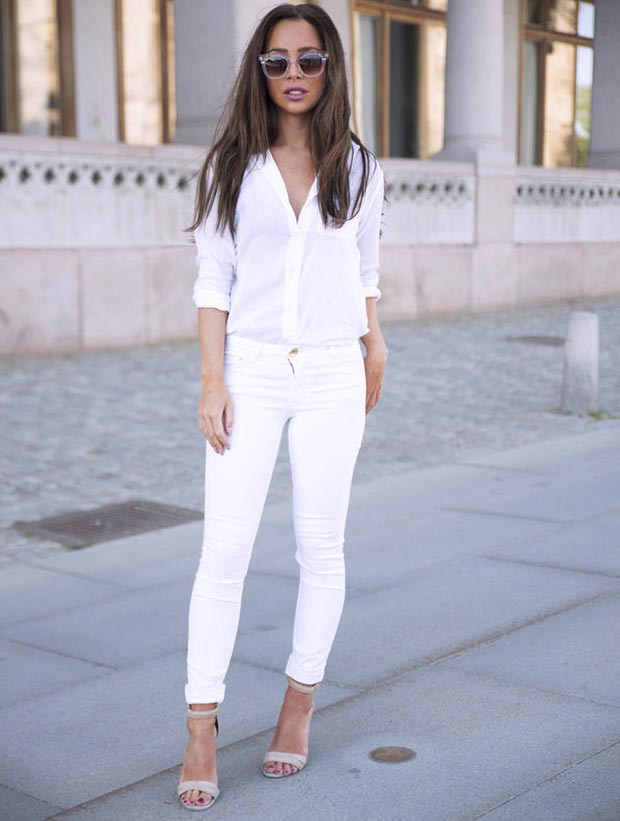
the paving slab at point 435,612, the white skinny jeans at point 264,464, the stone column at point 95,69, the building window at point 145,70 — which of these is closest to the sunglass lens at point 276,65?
the white skinny jeans at point 264,464

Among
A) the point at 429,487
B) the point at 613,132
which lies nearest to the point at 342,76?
the point at 429,487

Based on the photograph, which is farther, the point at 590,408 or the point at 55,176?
the point at 55,176

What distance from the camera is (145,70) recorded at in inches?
674

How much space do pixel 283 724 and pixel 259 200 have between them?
1.30 metres

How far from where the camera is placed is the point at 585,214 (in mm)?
18438

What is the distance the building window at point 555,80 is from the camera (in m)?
22.9

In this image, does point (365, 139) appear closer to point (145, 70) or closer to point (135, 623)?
point (145, 70)

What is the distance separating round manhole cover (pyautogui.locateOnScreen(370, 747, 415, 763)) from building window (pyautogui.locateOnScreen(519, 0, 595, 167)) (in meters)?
20.9

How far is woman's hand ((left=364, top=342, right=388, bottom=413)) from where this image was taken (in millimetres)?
3086

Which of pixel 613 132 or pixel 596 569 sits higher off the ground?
pixel 613 132

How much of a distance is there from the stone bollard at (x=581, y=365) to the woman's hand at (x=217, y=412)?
248 inches

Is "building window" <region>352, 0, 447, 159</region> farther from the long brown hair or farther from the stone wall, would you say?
the long brown hair

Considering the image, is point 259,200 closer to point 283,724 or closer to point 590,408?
point 283,724

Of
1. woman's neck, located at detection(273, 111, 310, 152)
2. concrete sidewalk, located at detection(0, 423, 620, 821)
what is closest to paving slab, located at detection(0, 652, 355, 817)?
concrete sidewalk, located at detection(0, 423, 620, 821)
